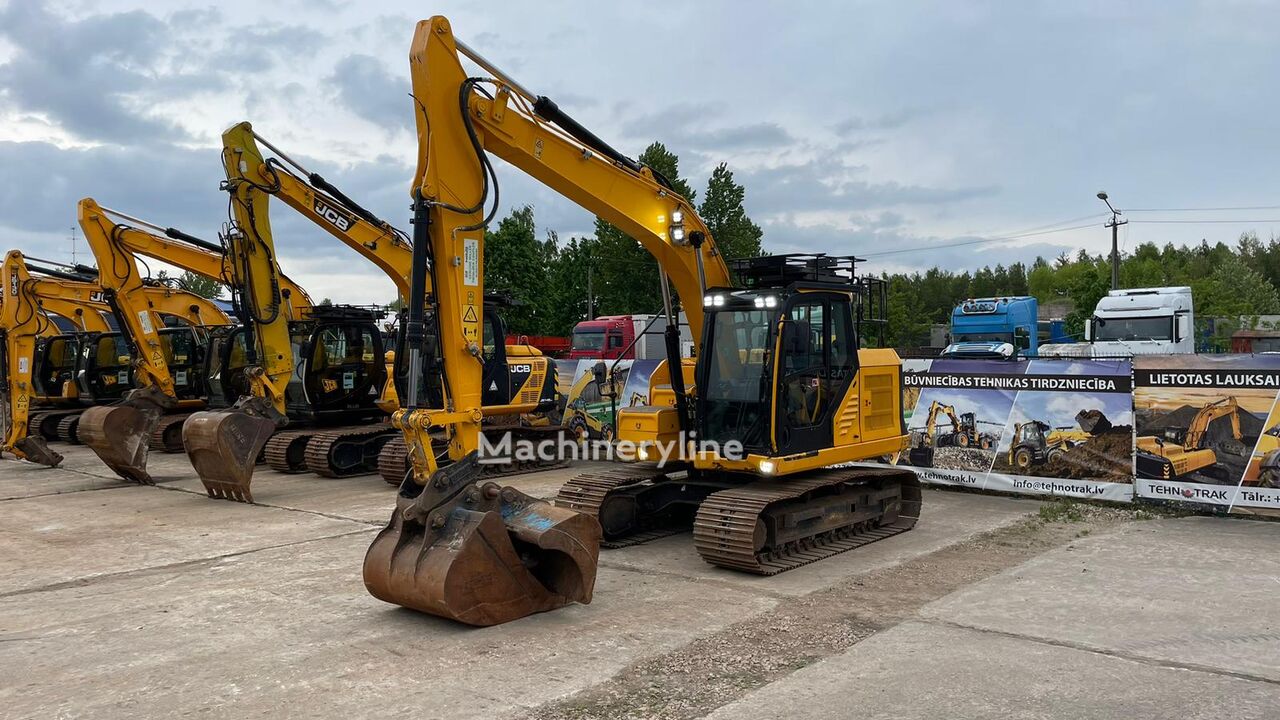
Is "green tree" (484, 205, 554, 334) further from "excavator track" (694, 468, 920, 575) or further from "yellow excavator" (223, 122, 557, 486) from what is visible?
"excavator track" (694, 468, 920, 575)

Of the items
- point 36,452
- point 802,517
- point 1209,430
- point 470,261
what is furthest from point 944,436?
point 36,452

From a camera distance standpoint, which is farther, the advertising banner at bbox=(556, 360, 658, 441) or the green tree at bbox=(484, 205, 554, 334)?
the green tree at bbox=(484, 205, 554, 334)

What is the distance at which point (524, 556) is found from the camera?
21.7 ft

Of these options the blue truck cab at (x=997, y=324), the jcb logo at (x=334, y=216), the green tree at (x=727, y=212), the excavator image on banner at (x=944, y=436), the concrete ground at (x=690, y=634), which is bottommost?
the concrete ground at (x=690, y=634)

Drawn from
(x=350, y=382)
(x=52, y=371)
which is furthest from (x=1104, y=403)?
(x=52, y=371)

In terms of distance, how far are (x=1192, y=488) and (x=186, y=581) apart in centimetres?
985

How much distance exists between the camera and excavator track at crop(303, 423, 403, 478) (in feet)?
45.4

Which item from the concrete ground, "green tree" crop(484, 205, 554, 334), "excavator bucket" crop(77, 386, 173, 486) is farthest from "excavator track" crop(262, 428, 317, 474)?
"green tree" crop(484, 205, 554, 334)

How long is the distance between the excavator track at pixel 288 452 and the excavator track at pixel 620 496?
696 centimetres

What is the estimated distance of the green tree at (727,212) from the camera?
39719 millimetres

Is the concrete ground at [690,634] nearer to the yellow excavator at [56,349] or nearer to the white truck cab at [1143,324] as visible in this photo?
the yellow excavator at [56,349]

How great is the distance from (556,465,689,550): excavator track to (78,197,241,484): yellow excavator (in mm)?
7802

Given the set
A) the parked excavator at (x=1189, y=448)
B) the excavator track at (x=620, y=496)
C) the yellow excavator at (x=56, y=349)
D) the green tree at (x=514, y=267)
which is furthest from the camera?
the green tree at (x=514, y=267)

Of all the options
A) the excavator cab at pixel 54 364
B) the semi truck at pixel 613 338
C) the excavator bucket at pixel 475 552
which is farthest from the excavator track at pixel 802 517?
the semi truck at pixel 613 338
